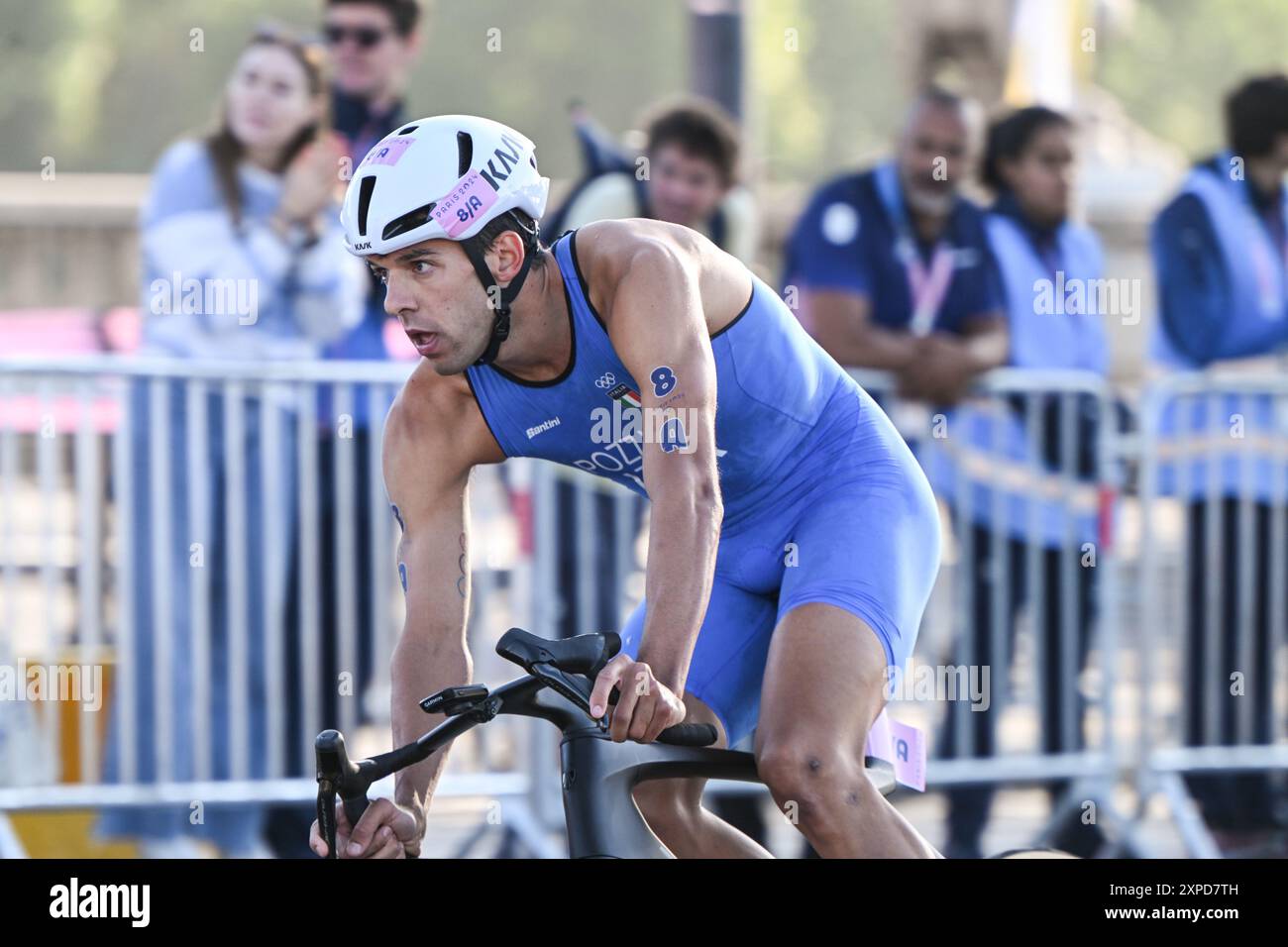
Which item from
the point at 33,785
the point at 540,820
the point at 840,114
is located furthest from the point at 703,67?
the point at 840,114

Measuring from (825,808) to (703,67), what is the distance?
5376 mm

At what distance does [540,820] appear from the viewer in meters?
6.53

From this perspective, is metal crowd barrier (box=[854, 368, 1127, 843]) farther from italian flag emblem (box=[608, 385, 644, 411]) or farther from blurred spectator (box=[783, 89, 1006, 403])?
italian flag emblem (box=[608, 385, 644, 411])

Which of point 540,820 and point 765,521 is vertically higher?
point 765,521

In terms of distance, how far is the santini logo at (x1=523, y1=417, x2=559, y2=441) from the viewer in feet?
13.2

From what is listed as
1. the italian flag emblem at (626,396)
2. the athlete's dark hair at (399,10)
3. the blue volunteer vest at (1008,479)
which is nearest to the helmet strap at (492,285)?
the italian flag emblem at (626,396)

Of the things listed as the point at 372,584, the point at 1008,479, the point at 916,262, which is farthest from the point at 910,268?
the point at 372,584

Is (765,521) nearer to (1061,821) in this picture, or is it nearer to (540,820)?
(540,820)

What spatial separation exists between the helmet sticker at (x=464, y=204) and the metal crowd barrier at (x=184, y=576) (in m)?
2.80

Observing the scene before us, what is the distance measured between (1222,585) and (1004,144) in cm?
179

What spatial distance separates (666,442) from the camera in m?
3.56

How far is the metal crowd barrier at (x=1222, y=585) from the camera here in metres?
6.89

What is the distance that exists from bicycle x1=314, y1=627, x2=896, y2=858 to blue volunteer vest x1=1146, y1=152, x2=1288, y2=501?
350cm
